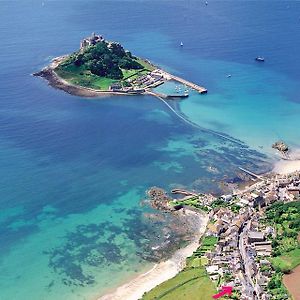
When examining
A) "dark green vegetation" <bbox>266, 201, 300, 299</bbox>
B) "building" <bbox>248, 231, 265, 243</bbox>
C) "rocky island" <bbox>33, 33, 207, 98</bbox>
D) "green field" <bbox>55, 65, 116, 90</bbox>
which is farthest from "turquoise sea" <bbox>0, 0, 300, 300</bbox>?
"building" <bbox>248, 231, 265, 243</bbox>

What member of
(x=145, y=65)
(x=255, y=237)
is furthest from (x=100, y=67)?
(x=255, y=237)

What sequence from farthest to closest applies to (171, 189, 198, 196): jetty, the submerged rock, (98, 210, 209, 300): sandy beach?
the submerged rock → (171, 189, 198, 196): jetty → (98, 210, 209, 300): sandy beach

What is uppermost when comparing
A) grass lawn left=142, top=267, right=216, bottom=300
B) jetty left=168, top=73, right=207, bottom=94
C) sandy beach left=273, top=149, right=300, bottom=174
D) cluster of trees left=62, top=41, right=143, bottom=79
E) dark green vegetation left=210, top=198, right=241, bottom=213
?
cluster of trees left=62, top=41, right=143, bottom=79

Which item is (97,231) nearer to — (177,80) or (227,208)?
(227,208)

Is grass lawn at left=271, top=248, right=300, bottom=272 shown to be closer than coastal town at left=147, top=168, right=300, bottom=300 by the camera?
No

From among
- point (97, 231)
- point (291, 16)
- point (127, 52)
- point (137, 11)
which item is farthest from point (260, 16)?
point (97, 231)

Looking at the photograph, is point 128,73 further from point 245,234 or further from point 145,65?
point 245,234

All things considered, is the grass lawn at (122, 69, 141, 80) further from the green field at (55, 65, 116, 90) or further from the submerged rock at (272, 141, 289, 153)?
the submerged rock at (272, 141, 289, 153)
